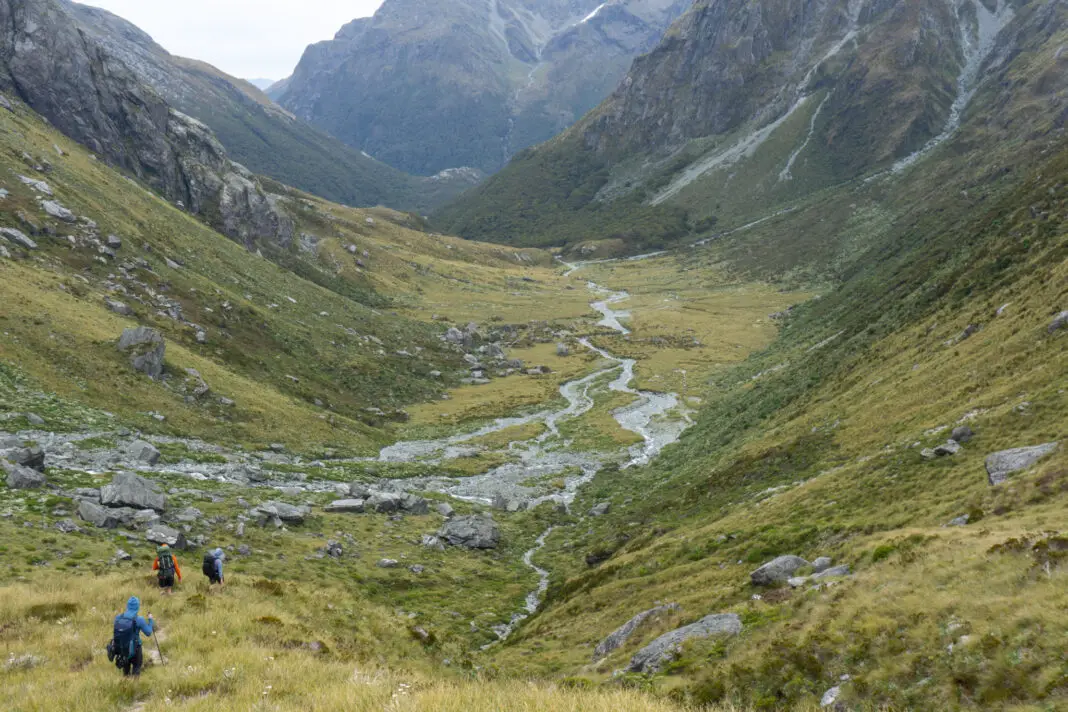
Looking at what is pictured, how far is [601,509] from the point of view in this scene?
5294 centimetres

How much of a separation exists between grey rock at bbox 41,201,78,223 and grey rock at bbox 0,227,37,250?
766cm

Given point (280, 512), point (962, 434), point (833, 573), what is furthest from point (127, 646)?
point (962, 434)

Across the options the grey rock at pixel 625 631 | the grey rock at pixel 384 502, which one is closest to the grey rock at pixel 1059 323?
the grey rock at pixel 625 631

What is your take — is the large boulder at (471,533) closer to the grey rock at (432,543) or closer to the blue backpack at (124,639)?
the grey rock at (432,543)

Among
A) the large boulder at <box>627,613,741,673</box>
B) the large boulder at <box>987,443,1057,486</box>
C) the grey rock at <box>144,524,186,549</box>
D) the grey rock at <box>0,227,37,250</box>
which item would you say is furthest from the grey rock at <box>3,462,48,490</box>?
the grey rock at <box>0,227,37,250</box>

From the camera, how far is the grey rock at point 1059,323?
3251 centimetres

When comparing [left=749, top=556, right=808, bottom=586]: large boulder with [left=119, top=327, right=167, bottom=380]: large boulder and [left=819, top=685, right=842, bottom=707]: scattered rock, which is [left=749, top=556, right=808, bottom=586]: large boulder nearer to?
[left=819, top=685, right=842, bottom=707]: scattered rock

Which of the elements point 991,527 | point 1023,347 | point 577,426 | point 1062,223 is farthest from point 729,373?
point 991,527

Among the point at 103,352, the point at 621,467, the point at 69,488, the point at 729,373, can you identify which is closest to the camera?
the point at 69,488

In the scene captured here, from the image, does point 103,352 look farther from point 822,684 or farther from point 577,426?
point 822,684

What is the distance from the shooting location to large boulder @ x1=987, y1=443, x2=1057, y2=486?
22219 mm

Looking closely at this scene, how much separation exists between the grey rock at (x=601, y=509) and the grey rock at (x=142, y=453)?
36332mm

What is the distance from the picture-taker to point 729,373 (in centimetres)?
10619

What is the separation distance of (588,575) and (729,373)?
79221mm
